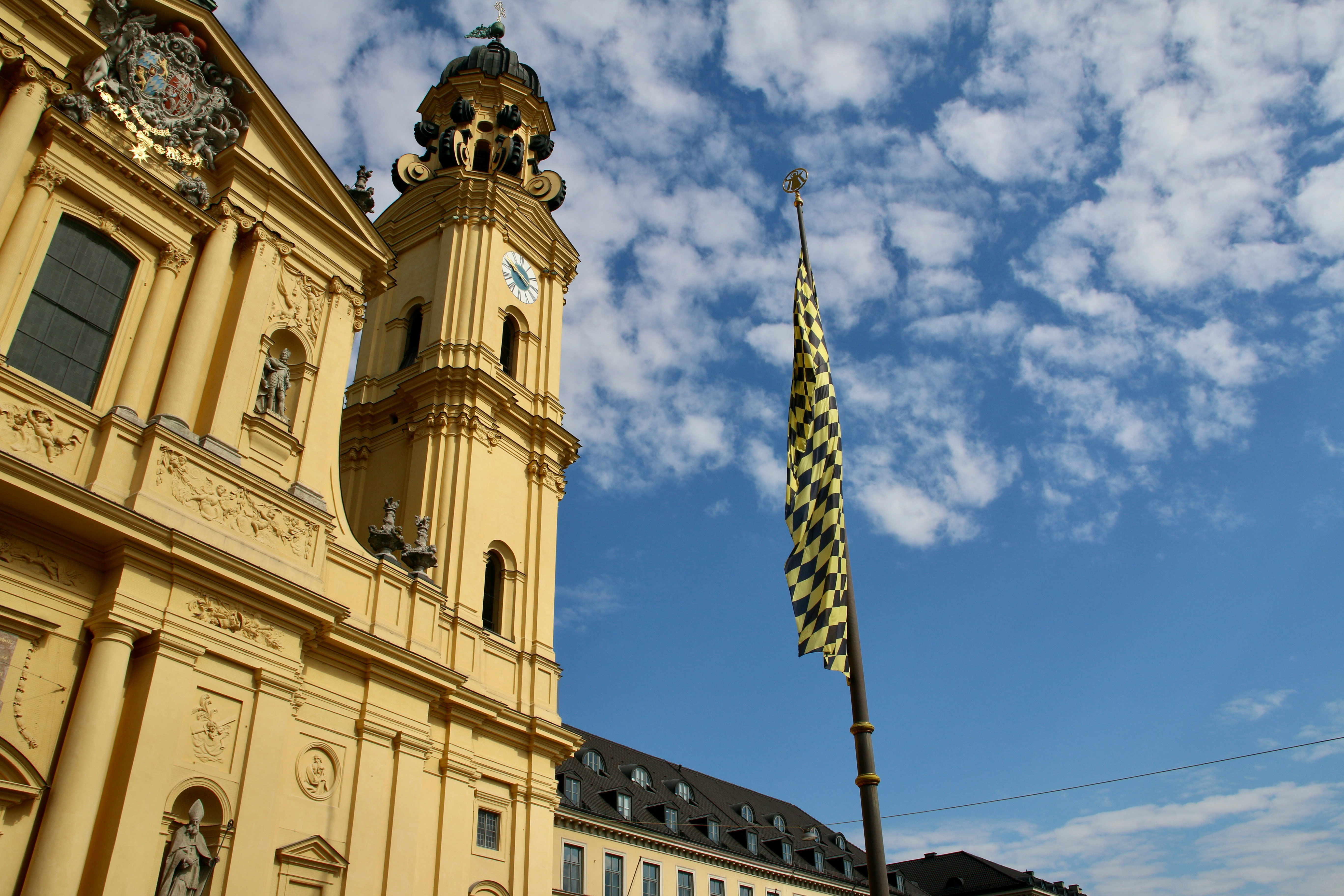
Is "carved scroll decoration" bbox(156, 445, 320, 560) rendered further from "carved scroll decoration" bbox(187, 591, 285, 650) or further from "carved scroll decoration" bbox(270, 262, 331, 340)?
"carved scroll decoration" bbox(270, 262, 331, 340)

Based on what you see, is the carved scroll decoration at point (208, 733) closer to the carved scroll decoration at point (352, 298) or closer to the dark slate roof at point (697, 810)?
the carved scroll decoration at point (352, 298)

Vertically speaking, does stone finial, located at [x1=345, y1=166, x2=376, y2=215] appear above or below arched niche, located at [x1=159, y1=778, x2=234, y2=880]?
above

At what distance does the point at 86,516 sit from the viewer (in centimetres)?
1249

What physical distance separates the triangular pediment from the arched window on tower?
18.8 meters

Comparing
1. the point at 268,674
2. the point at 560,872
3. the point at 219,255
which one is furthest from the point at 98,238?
the point at 560,872

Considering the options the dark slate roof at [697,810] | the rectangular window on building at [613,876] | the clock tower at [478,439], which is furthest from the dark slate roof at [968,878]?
the clock tower at [478,439]

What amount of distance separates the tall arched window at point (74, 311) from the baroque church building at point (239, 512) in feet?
0.14

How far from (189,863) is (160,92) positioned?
11783mm

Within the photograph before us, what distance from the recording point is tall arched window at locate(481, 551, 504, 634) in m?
21.2

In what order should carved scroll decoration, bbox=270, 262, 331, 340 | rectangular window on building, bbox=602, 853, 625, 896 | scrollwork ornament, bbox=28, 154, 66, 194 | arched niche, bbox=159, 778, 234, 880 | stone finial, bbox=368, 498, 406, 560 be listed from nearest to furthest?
arched niche, bbox=159, 778, 234, 880 < scrollwork ornament, bbox=28, 154, 66, 194 < carved scroll decoration, bbox=270, 262, 331, 340 < stone finial, bbox=368, 498, 406, 560 < rectangular window on building, bbox=602, 853, 625, 896

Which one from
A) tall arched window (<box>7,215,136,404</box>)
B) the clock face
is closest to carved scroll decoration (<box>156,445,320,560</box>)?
tall arched window (<box>7,215,136,404</box>)

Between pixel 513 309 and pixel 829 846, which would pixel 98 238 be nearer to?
pixel 513 309

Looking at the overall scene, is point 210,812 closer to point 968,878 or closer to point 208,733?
point 208,733

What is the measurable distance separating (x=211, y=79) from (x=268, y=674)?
10.4 meters
